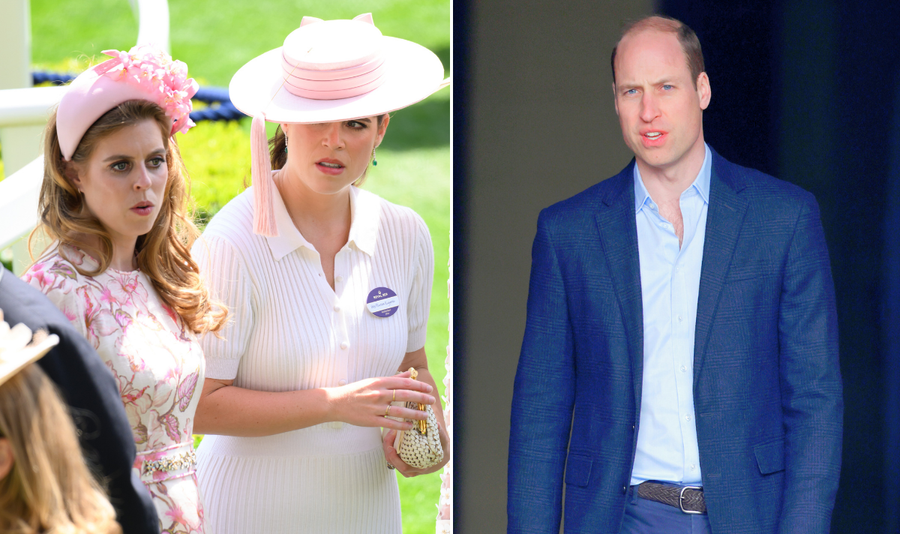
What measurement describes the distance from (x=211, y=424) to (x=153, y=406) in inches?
12.1

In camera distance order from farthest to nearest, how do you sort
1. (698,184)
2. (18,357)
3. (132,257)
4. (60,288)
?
1. (698,184)
2. (132,257)
3. (60,288)
4. (18,357)

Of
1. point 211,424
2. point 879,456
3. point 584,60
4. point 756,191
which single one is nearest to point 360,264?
point 211,424

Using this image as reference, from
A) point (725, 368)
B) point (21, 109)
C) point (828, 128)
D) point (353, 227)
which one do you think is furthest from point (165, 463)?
point (21, 109)

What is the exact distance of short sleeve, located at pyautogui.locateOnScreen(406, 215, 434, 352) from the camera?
8.46ft

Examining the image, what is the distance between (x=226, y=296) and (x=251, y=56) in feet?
34.1

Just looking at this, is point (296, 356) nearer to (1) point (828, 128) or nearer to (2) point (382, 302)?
(2) point (382, 302)

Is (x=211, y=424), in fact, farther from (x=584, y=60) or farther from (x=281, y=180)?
(x=584, y=60)

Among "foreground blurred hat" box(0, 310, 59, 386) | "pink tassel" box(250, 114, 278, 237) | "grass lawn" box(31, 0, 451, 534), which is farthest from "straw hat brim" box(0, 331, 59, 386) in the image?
"grass lawn" box(31, 0, 451, 534)

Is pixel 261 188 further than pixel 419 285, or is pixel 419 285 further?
pixel 419 285

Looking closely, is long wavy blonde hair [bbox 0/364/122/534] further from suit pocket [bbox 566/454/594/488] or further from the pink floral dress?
suit pocket [bbox 566/454/594/488]

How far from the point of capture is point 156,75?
6.63 ft

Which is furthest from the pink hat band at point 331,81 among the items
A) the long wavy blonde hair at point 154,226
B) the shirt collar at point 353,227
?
the long wavy blonde hair at point 154,226

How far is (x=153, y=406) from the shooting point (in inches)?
76.7

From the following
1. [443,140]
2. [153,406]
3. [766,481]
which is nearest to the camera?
[153,406]
